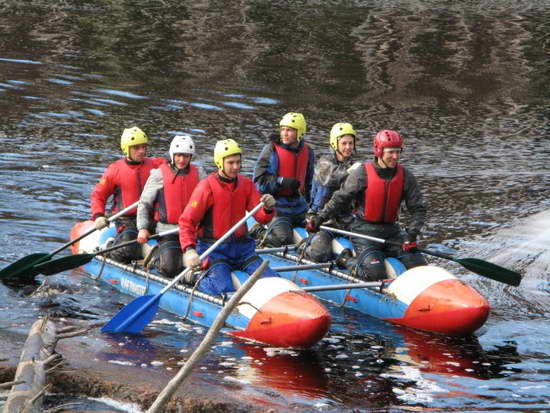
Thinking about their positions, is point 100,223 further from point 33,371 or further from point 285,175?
point 33,371

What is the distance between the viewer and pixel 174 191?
12.4m

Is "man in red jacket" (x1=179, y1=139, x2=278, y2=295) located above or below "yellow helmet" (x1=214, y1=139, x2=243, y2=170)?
below

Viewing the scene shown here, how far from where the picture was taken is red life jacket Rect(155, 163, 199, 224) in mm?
12391

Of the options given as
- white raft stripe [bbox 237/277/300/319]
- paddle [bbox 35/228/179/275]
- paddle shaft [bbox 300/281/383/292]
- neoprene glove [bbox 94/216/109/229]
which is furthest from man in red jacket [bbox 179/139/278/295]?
neoprene glove [bbox 94/216/109/229]

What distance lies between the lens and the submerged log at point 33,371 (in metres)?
7.90

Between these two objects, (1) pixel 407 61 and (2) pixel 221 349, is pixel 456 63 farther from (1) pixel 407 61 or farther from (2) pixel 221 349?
(2) pixel 221 349

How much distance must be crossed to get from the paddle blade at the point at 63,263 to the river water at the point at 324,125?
359 mm

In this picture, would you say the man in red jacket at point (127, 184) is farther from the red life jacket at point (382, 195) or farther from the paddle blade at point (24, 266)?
the red life jacket at point (382, 195)

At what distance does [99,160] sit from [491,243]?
8.15 m

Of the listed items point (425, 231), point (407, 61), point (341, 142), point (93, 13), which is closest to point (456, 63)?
point (407, 61)

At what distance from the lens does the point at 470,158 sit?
2150cm

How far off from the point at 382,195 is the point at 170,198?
2580mm

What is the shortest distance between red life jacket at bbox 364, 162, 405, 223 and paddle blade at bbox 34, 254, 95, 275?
3466 mm

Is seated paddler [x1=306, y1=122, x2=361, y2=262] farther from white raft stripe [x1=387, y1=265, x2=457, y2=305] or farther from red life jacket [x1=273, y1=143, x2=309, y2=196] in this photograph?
white raft stripe [x1=387, y1=265, x2=457, y2=305]
